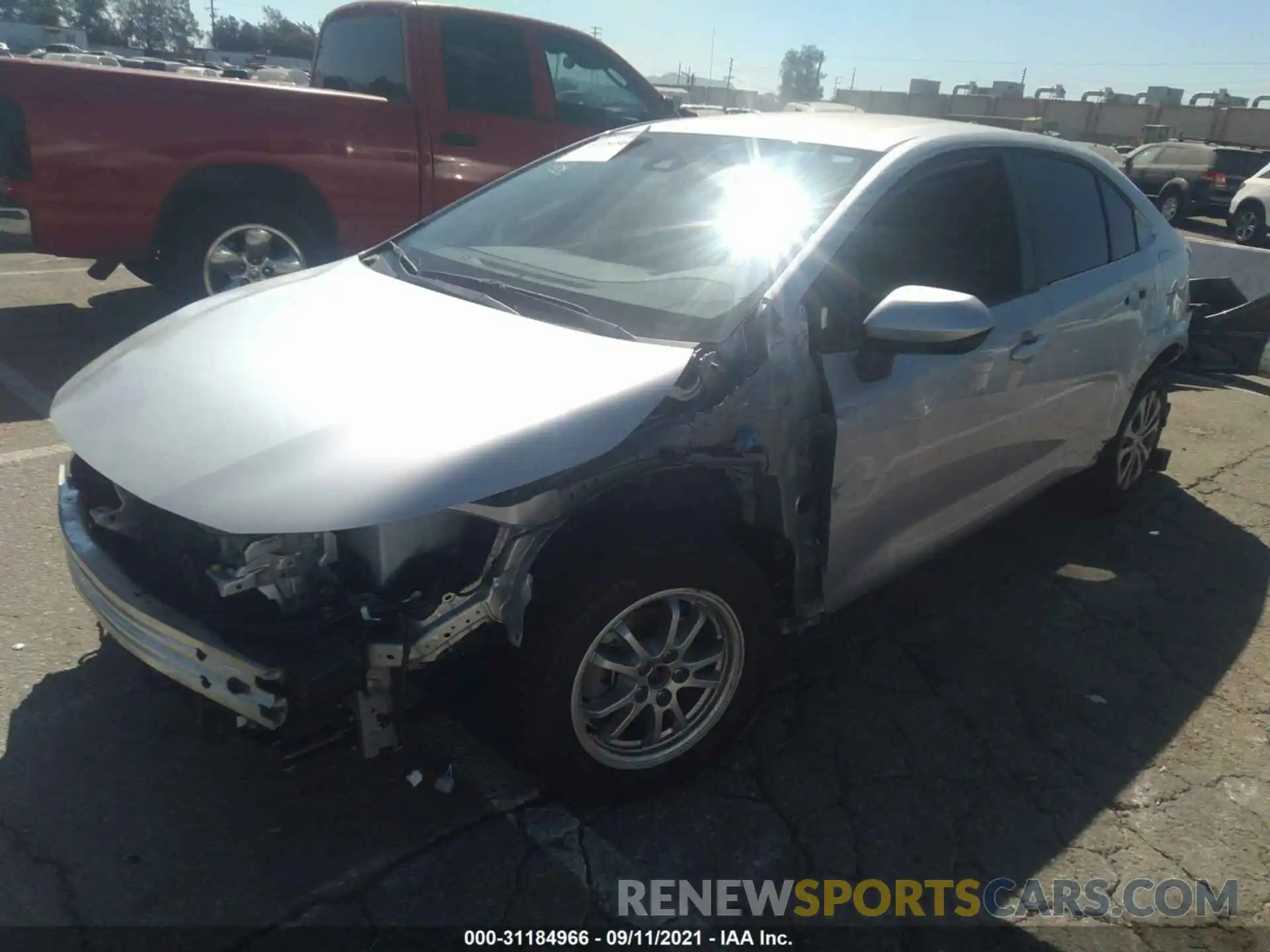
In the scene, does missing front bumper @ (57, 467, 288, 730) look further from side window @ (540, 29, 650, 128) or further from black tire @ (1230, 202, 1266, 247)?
black tire @ (1230, 202, 1266, 247)

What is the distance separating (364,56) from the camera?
6988 millimetres

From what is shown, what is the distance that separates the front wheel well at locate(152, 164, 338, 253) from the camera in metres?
5.86

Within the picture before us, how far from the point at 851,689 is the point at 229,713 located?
1.94 metres

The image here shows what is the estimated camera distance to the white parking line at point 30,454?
4453 millimetres

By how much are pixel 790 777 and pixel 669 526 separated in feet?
2.91

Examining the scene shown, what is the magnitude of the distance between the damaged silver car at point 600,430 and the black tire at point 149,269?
10.3ft

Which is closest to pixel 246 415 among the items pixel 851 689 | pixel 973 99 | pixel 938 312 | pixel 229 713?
pixel 229 713

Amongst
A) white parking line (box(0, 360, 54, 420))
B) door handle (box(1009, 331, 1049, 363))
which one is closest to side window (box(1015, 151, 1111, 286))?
door handle (box(1009, 331, 1049, 363))

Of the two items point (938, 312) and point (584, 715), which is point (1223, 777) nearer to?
point (938, 312)

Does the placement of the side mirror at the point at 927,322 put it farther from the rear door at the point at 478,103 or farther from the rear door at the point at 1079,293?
the rear door at the point at 478,103

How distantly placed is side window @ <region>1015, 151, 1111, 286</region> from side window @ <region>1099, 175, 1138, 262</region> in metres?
0.06

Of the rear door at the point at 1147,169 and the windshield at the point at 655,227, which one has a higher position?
the windshield at the point at 655,227

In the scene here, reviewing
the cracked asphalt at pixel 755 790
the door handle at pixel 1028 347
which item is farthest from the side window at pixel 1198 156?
the door handle at pixel 1028 347

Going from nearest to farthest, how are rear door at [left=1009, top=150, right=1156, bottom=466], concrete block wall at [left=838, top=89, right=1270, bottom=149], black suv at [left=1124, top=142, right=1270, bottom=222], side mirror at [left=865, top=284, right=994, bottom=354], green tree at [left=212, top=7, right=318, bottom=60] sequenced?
side mirror at [left=865, top=284, right=994, bottom=354] < rear door at [left=1009, top=150, right=1156, bottom=466] < black suv at [left=1124, top=142, right=1270, bottom=222] < concrete block wall at [left=838, top=89, right=1270, bottom=149] < green tree at [left=212, top=7, right=318, bottom=60]
